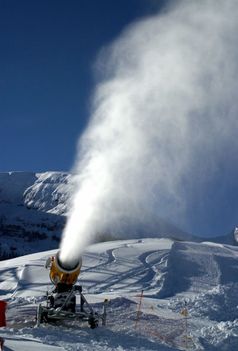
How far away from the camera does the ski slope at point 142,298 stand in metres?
15.8

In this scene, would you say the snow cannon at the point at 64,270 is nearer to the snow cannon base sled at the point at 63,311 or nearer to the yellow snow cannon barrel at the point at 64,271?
the yellow snow cannon barrel at the point at 64,271

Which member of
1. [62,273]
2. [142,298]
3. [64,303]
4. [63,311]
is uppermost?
[62,273]

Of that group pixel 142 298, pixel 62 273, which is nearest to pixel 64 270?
pixel 62 273

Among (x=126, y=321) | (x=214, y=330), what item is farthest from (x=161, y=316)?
(x=214, y=330)

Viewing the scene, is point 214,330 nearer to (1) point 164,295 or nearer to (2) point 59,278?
(2) point 59,278

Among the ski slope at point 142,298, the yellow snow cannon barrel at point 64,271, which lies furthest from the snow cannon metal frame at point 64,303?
A: the ski slope at point 142,298

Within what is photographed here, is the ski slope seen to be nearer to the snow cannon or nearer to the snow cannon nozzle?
the snow cannon

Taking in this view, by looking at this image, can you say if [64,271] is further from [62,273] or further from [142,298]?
[142,298]

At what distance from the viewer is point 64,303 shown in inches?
704

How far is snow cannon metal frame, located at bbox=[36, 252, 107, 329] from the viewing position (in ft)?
57.5

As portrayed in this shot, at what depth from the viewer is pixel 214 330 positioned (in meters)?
19.5

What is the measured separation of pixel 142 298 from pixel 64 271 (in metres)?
10.9

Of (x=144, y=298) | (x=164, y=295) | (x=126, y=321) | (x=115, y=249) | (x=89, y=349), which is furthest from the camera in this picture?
(x=115, y=249)

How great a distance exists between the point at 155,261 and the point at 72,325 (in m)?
20.1
